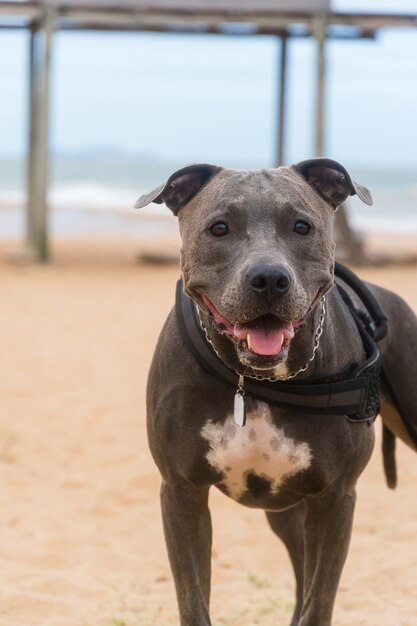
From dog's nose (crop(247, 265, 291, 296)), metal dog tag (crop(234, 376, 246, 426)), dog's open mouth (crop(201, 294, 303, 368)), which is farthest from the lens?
metal dog tag (crop(234, 376, 246, 426))

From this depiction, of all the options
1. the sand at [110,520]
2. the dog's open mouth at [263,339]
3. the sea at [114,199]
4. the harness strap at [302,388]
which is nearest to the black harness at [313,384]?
the harness strap at [302,388]

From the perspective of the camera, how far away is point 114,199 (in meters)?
38.6

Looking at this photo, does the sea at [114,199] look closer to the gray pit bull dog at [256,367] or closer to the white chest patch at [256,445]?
the gray pit bull dog at [256,367]

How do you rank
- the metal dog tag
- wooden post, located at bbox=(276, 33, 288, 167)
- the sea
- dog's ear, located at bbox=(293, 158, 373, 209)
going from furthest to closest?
the sea < wooden post, located at bbox=(276, 33, 288, 167) < dog's ear, located at bbox=(293, 158, 373, 209) < the metal dog tag

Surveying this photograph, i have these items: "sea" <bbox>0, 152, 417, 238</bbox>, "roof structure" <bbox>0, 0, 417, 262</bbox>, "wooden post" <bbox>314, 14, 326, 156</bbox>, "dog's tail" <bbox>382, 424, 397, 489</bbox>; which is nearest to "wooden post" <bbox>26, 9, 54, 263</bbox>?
"roof structure" <bbox>0, 0, 417, 262</bbox>

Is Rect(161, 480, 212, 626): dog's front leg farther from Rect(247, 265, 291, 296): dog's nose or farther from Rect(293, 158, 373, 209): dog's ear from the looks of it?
Rect(293, 158, 373, 209): dog's ear

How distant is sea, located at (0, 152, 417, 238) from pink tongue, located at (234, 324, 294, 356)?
526 inches

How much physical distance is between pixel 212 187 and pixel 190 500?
1.02 meters

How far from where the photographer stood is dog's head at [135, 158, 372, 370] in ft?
10.6

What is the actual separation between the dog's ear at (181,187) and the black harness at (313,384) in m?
0.34

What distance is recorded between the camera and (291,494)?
3736 millimetres

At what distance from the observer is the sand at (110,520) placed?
4.95m

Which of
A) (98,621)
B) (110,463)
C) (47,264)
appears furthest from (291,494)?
(47,264)

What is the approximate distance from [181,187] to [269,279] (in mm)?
697
